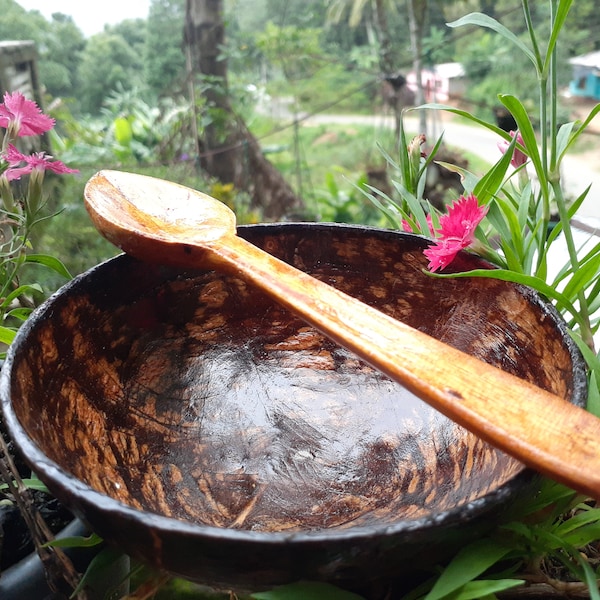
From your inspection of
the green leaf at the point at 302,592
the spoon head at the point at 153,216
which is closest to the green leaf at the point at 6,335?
the spoon head at the point at 153,216

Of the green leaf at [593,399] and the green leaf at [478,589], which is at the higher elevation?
the green leaf at [593,399]

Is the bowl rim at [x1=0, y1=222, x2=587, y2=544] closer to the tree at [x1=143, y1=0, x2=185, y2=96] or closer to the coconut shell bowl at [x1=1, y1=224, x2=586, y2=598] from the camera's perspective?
the coconut shell bowl at [x1=1, y1=224, x2=586, y2=598]

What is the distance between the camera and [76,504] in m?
0.30

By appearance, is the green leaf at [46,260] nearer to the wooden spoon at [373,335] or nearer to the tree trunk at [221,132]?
the wooden spoon at [373,335]

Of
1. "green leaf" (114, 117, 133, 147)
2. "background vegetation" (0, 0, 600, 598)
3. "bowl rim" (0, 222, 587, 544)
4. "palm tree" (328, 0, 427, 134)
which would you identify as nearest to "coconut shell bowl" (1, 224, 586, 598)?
"bowl rim" (0, 222, 587, 544)

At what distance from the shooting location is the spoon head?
54 cm

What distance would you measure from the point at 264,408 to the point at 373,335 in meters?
0.25

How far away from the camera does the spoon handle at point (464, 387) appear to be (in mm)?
299

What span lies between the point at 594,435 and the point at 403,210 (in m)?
0.39

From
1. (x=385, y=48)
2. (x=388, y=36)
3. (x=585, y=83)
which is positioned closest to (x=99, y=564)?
(x=385, y=48)

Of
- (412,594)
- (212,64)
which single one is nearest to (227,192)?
(212,64)

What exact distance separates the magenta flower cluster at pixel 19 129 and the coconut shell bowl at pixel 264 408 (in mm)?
108

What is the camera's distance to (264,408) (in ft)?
2.03

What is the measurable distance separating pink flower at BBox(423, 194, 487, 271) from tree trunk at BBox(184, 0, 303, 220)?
1818 millimetres
